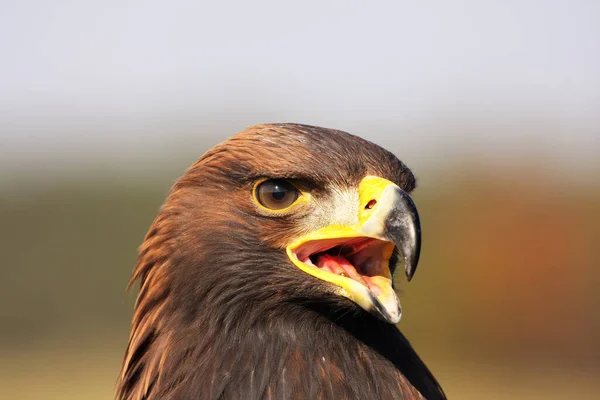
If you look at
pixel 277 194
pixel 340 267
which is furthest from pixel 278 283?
pixel 277 194

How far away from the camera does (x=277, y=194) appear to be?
3467 mm

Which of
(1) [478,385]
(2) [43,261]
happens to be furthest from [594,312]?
(2) [43,261]

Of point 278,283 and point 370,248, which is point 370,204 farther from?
point 278,283

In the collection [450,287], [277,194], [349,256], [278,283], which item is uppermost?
[277,194]

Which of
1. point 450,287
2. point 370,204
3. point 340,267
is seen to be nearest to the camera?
point 370,204

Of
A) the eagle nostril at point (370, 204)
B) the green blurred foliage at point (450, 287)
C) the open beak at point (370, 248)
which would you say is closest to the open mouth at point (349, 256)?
the open beak at point (370, 248)

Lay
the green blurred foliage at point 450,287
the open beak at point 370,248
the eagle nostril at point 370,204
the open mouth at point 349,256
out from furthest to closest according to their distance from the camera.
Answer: the green blurred foliage at point 450,287 < the open mouth at point 349,256 < the eagle nostril at point 370,204 < the open beak at point 370,248

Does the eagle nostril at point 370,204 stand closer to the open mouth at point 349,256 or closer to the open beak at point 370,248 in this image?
the open beak at point 370,248

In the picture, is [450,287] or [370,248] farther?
[450,287]

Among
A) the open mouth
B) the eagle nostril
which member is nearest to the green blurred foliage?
the open mouth

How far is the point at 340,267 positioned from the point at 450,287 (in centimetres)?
1300

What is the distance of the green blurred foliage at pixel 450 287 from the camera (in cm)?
1611

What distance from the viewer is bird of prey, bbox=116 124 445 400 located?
11.0 ft

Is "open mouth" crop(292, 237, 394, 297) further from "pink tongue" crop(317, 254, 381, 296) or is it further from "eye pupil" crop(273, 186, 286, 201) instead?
"eye pupil" crop(273, 186, 286, 201)
